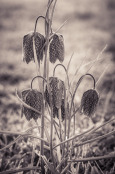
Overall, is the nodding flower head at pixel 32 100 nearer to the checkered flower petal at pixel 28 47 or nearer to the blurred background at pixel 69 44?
the checkered flower petal at pixel 28 47

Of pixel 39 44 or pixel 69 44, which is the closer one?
pixel 39 44

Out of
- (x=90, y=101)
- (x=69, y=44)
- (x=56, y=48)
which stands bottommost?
(x=90, y=101)

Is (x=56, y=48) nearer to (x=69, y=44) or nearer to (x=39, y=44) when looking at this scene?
(x=39, y=44)

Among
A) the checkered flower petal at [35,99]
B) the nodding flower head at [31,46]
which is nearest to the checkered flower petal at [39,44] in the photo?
the nodding flower head at [31,46]

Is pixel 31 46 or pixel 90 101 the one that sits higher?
pixel 31 46

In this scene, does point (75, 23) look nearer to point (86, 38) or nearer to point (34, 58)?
point (86, 38)

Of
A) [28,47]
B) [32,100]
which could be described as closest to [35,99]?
Answer: [32,100]

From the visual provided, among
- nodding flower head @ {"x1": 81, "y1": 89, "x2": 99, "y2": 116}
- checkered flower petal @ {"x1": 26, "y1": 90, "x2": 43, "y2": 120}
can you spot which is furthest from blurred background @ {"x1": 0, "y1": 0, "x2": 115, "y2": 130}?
checkered flower petal @ {"x1": 26, "y1": 90, "x2": 43, "y2": 120}
